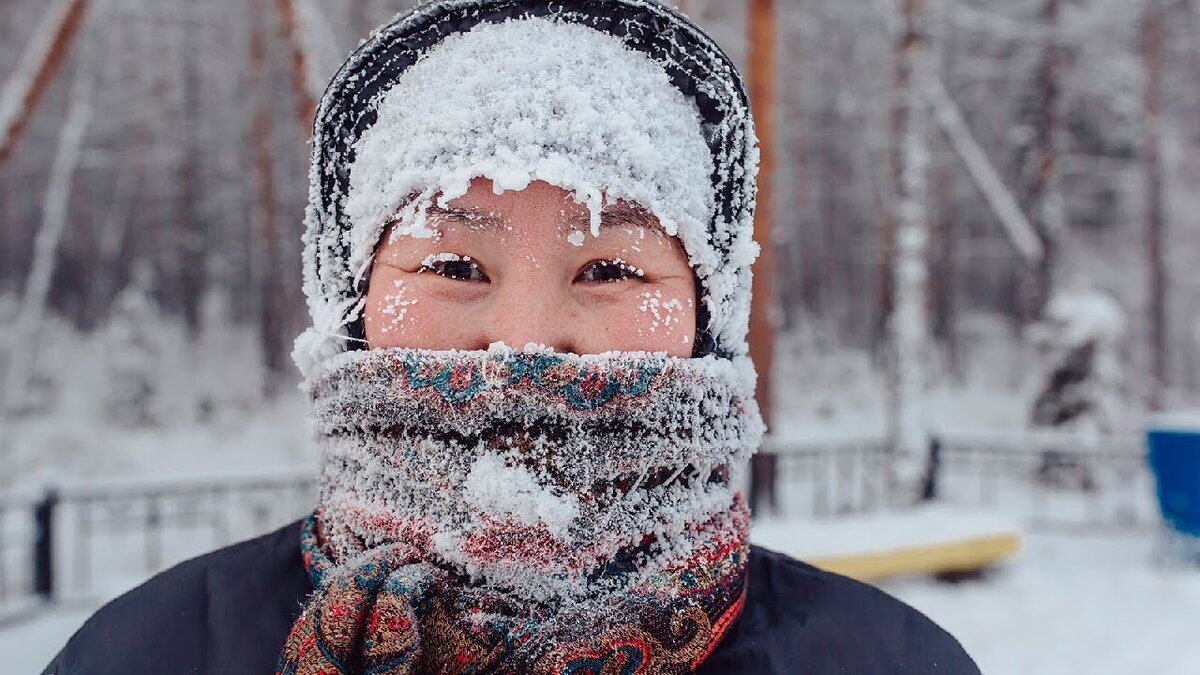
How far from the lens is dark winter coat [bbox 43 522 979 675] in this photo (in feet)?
3.57

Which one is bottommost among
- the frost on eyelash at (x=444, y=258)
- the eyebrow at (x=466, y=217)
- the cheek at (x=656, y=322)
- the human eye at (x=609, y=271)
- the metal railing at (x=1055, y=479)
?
the metal railing at (x=1055, y=479)

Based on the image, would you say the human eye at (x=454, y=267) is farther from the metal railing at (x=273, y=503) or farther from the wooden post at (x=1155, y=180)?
the wooden post at (x=1155, y=180)

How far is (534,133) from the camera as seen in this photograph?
1119mm

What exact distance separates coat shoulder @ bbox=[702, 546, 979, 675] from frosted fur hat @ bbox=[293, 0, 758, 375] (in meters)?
0.41

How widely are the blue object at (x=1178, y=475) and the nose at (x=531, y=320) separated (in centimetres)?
718

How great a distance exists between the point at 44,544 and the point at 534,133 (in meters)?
6.71

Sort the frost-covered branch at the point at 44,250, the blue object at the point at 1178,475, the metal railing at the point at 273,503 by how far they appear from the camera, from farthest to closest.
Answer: the frost-covered branch at the point at 44,250, the metal railing at the point at 273,503, the blue object at the point at 1178,475

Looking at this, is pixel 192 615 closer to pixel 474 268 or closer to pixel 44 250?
pixel 474 268

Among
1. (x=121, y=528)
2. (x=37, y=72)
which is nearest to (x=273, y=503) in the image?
(x=121, y=528)

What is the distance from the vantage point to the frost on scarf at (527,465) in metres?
1.02

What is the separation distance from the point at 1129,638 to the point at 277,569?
19.5 feet

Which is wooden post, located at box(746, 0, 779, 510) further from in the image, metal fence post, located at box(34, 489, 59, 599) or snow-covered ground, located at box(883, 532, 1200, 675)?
metal fence post, located at box(34, 489, 59, 599)

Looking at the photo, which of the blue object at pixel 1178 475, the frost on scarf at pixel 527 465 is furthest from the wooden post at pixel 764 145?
the frost on scarf at pixel 527 465

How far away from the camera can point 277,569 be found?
1.23 meters
